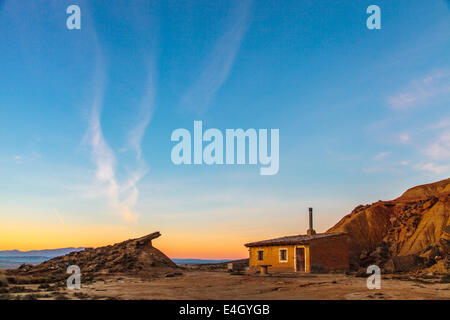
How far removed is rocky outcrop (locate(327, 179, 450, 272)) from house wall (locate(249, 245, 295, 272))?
7651 mm

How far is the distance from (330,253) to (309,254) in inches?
106

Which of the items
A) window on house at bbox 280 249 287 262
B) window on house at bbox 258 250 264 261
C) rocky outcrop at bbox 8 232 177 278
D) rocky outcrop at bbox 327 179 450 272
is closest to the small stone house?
window on house at bbox 280 249 287 262

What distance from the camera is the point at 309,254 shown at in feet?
103

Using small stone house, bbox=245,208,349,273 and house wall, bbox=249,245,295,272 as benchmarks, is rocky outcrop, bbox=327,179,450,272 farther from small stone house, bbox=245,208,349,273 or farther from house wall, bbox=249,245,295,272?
house wall, bbox=249,245,295,272

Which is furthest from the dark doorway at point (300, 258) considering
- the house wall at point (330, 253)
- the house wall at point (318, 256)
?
the house wall at point (330, 253)

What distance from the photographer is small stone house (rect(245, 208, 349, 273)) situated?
3170 cm

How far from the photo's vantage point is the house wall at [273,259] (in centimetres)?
3325

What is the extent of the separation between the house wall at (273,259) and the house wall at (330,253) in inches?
81.3

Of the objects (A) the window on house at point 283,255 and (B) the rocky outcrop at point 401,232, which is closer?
(B) the rocky outcrop at point 401,232

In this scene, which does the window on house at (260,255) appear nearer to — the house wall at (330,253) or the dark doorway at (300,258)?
the dark doorway at (300,258)

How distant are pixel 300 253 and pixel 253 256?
6.46 meters

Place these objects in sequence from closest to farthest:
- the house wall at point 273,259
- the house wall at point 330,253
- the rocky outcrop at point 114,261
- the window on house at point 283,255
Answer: the house wall at point 330,253, the rocky outcrop at point 114,261, the house wall at point 273,259, the window on house at point 283,255

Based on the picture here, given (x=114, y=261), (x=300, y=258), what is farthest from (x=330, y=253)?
(x=114, y=261)
